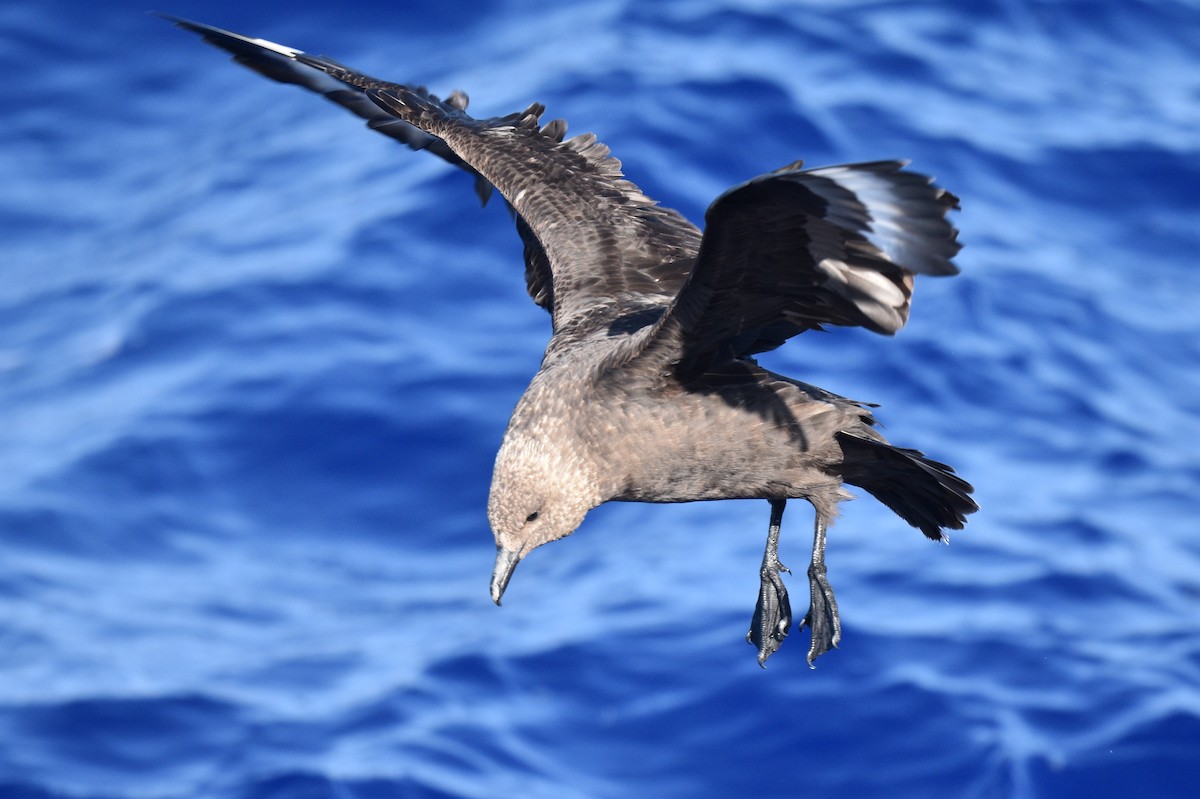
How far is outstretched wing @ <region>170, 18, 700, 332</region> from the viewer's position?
6.71 metres

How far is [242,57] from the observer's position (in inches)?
316

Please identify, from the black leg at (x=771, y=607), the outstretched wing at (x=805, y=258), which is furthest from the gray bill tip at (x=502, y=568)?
the black leg at (x=771, y=607)

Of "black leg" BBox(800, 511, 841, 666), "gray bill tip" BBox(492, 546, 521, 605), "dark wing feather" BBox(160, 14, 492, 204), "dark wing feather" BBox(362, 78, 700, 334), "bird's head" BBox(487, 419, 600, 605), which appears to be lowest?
"gray bill tip" BBox(492, 546, 521, 605)

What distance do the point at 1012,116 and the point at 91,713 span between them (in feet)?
28.7

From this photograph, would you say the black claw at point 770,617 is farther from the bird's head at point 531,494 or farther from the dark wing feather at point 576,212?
the bird's head at point 531,494

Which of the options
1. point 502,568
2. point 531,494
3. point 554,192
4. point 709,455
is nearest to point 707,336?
point 709,455

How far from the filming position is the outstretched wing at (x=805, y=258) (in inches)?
190

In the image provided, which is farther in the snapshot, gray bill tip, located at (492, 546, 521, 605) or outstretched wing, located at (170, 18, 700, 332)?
outstretched wing, located at (170, 18, 700, 332)

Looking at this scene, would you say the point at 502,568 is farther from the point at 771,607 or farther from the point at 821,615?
the point at 821,615

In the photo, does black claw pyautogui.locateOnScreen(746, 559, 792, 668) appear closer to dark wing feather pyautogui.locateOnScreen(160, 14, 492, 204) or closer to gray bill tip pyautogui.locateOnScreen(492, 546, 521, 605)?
gray bill tip pyautogui.locateOnScreen(492, 546, 521, 605)

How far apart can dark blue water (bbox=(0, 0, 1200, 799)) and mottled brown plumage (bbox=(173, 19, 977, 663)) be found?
4.59m

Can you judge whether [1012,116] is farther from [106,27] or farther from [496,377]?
[106,27]

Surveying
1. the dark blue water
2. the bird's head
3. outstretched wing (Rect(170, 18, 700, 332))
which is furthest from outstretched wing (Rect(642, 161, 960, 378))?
the dark blue water

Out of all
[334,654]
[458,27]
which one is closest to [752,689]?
[334,654]
